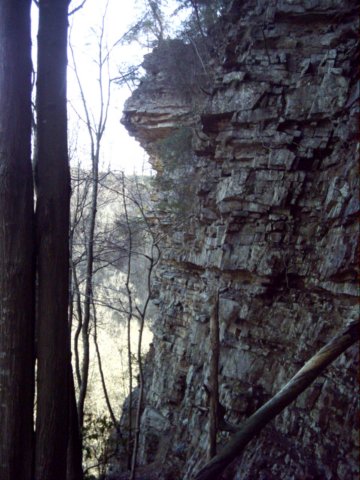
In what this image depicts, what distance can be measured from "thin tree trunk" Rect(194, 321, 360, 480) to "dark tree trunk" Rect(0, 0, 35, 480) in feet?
5.04

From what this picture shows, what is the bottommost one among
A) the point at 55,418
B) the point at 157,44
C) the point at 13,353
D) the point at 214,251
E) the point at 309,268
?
the point at 55,418

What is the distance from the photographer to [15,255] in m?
3.54

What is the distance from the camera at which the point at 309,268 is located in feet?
19.2

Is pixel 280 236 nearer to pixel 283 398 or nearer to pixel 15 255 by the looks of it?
pixel 283 398

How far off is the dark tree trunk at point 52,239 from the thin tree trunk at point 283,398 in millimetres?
1373

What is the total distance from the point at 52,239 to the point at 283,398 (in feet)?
7.34

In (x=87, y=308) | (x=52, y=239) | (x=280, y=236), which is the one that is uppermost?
(x=87, y=308)

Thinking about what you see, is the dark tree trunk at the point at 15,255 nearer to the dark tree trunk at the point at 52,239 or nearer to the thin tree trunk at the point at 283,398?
the dark tree trunk at the point at 52,239

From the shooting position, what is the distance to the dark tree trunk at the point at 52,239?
362 centimetres

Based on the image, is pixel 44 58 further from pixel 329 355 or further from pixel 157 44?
pixel 157 44

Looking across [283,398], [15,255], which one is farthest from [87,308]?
[283,398]

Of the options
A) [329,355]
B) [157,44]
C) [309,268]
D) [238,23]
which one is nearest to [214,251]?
[309,268]

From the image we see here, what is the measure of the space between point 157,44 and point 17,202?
10.0 m

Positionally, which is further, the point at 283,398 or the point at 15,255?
the point at 15,255
